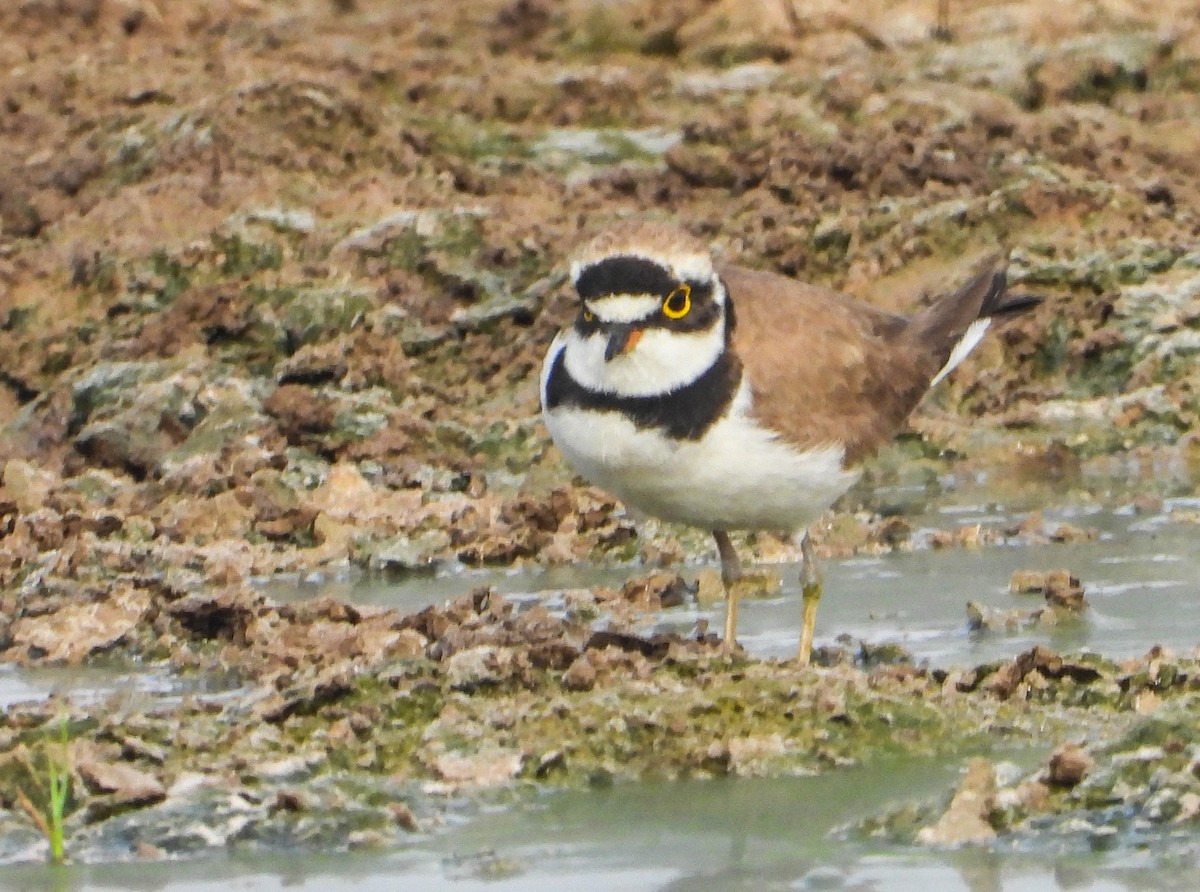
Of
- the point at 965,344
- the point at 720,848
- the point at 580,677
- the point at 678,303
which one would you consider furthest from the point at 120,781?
the point at 965,344

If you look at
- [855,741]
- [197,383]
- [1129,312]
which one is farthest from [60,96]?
[855,741]

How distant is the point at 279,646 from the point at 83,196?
6.66 meters

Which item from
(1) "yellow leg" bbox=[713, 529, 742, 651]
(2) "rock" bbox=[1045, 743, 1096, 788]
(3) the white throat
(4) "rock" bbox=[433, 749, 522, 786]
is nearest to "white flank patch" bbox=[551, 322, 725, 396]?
(3) the white throat

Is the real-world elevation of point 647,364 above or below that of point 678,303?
below

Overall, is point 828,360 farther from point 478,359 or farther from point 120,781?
point 478,359

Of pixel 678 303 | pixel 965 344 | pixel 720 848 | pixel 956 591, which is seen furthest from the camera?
pixel 965 344

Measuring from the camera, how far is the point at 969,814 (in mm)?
4969

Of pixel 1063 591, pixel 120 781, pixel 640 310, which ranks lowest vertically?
pixel 120 781

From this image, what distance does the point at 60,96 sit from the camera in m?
14.6

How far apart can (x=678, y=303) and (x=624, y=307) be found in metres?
0.19

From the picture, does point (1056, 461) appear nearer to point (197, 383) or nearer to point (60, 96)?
point (197, 383)

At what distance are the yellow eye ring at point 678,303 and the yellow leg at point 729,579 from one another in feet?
2.67

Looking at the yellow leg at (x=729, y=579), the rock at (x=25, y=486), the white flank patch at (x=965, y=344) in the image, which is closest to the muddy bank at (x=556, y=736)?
the yellow leg at (x=729, y=579)

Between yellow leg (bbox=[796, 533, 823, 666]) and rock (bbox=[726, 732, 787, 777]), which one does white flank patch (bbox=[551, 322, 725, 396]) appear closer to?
yellow leg (bbox=[796, 533, 823, 666])
